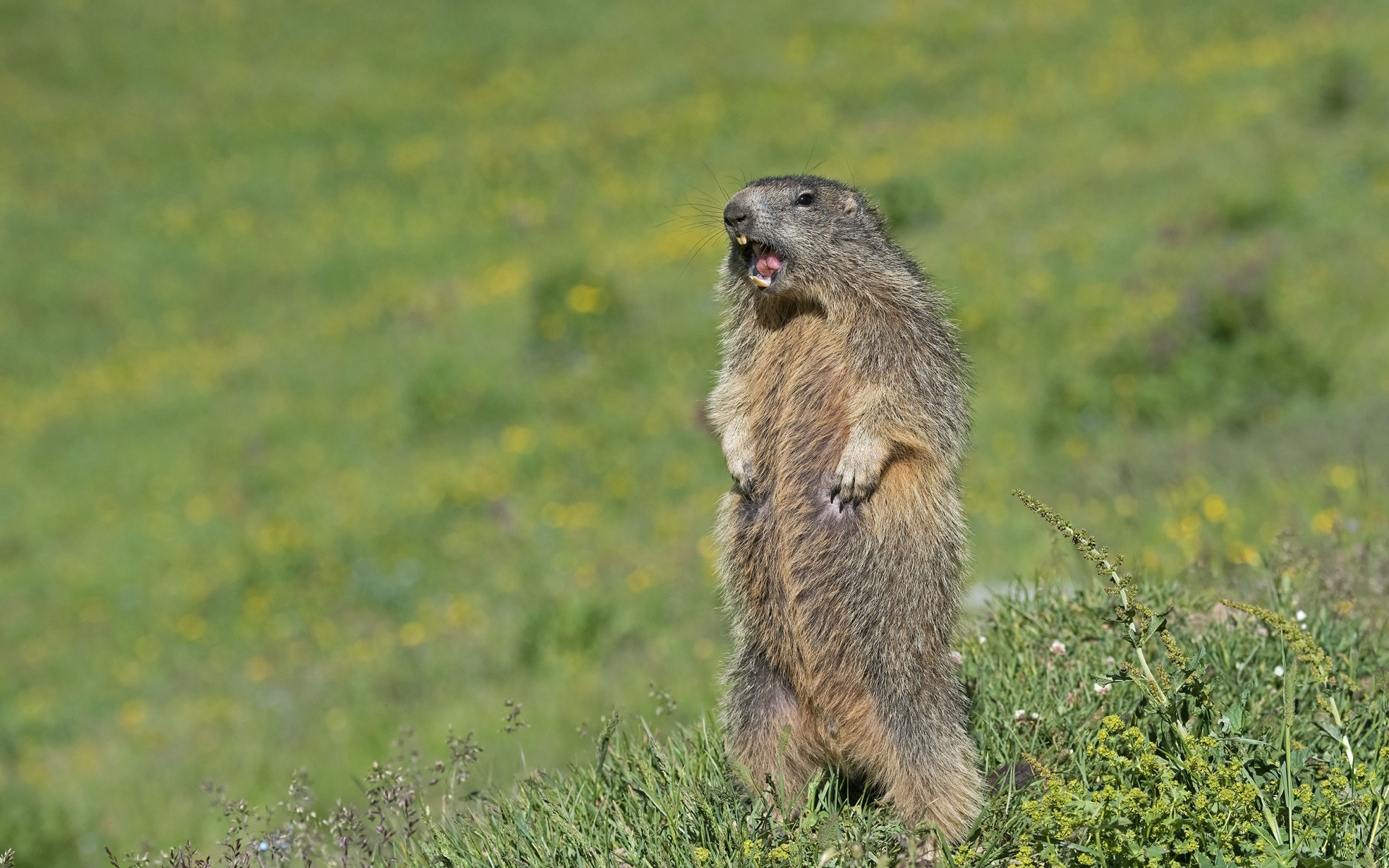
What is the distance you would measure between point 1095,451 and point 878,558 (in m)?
6.99

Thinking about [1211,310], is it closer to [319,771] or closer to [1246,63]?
[319,771]

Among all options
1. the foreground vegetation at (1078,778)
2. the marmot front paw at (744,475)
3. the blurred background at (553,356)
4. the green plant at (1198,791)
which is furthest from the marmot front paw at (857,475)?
the blurred background at (553,356)

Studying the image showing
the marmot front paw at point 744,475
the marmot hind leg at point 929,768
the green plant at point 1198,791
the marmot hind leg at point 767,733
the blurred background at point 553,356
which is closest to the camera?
the green plant at point 1198,791

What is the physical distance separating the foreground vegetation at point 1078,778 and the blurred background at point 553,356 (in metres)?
0.65

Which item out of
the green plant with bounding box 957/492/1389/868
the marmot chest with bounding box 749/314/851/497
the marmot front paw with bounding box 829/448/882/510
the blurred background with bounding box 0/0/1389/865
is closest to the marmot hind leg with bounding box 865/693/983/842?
the green plant with bounding box 957/492/1389/868

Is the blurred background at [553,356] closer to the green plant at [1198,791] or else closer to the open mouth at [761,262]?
the open mouth at [761,262]

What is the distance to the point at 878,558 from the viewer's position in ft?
11.6

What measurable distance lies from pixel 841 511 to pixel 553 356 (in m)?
10.6

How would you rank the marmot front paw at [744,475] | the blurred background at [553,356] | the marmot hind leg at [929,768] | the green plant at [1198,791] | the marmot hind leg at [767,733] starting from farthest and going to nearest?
the blurred background at [553,356] → the marmot front paw at [744,475] → the marmot hind leg at [767,733] → the marmot hind leg at [929,768] → the green plant at [1198,791]

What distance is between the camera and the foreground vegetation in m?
2.90

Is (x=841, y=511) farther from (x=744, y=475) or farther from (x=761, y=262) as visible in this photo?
(x=761, y=262)

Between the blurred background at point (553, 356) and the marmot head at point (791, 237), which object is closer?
the marmot head at point (791, 237)

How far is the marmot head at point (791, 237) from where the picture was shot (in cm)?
391

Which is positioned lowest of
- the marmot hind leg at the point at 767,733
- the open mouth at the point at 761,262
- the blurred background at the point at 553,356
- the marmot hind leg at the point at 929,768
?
the marmot hind leg at the point at 929,768
